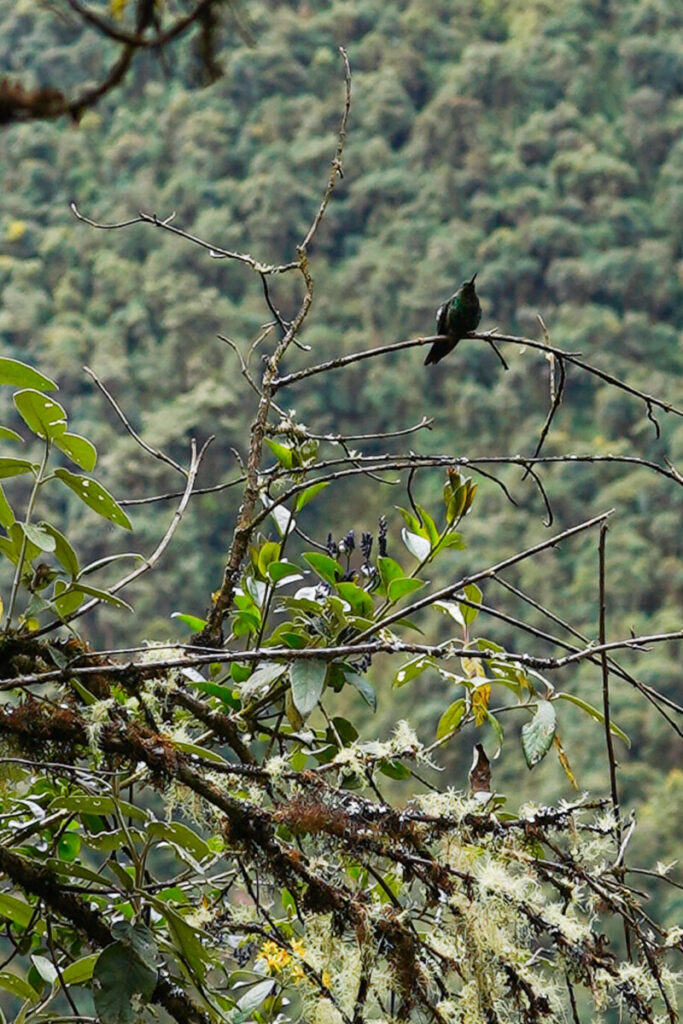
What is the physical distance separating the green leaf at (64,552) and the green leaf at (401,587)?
0.14 meters

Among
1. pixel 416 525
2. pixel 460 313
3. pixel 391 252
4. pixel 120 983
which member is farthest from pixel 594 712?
pixel 391 252

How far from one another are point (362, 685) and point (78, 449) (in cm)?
17

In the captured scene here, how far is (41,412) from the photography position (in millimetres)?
567

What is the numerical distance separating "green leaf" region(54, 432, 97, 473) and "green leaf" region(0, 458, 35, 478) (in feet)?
0.05

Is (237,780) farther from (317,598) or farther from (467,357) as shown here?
(467,357)

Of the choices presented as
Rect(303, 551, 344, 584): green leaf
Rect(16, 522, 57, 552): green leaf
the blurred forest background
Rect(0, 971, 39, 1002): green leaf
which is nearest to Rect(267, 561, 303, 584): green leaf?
Rect(303, 551, 344, 584): green leaf

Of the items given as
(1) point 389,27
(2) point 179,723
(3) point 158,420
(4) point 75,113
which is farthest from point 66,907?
(1) point 389,27

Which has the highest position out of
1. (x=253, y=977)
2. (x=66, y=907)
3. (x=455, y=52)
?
(x=66, y=907)

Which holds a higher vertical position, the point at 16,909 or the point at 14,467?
the point at 14,467

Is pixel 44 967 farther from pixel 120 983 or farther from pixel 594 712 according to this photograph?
pixel 594 712

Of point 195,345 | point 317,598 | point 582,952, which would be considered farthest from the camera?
point 195,345

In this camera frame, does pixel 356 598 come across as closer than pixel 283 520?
Yes

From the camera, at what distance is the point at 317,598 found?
0.63 metres

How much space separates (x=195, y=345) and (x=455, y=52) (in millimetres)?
6144
